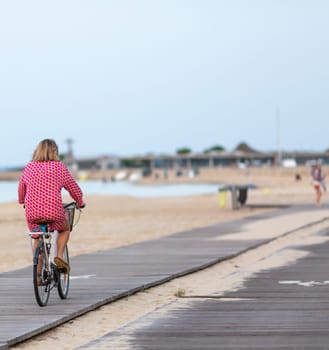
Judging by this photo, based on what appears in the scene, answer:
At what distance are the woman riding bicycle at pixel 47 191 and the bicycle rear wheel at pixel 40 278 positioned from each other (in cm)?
31

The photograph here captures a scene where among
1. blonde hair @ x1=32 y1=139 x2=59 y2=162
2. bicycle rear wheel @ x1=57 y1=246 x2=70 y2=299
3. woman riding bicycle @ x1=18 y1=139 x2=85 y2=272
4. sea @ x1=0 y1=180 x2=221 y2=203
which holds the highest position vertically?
blonde hair @ x1=32 y1=139 x2=59 y2=162

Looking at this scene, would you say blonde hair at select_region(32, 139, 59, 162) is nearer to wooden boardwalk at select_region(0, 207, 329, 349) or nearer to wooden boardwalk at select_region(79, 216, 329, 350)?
wooden boardwalk at select_region(0, 207, 329, 349)

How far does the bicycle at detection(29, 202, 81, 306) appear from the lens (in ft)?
40.0

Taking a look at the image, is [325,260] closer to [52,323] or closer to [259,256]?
[259,256]

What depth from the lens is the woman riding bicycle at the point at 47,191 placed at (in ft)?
41.2

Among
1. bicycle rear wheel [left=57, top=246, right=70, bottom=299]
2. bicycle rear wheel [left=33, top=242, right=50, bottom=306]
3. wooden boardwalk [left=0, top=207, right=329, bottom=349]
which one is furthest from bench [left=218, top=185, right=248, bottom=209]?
bicycle rear wheel [left=33, top=242, right=50, bottom=306]

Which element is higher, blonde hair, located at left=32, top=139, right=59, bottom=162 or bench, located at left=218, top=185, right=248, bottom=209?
blonde hair, located at left=32, top=139, right=59, bottom=162

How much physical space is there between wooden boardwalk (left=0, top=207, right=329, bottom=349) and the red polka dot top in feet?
3.19

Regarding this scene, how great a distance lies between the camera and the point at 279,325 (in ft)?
36.8

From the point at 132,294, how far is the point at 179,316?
7.22ft

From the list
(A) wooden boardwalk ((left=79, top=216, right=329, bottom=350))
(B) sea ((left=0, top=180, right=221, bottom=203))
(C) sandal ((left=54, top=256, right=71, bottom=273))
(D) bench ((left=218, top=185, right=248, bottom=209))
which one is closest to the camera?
(A) wooden boardwalk ((left=79, top=216, right=329, bottom=350))

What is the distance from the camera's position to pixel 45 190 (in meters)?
12.6

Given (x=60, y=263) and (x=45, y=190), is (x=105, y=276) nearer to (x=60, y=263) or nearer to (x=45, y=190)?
(x=60, y=263)

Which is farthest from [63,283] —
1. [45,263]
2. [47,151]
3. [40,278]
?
[47,151]
